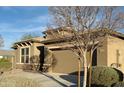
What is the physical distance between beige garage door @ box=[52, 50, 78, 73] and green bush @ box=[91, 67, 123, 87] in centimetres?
915

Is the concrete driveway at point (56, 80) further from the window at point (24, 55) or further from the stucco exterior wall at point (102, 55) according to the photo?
the window at point (24, 55)

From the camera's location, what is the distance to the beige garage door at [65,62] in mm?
22688

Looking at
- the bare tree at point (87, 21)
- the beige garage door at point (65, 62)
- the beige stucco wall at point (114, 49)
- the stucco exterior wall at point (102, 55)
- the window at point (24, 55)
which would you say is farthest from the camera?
the window at point (24, 55)

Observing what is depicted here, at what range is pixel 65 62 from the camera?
2389 centimetres

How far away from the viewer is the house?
20150 millimetres

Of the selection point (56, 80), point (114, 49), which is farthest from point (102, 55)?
point (56, 80)

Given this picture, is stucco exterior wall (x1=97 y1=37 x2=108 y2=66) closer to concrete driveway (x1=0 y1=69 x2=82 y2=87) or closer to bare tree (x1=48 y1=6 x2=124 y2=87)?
concrete driveway (x1=0 y1=69 x2=82 y2=87)

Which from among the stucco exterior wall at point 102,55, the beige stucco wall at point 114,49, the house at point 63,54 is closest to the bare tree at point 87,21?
the house at point 63,54

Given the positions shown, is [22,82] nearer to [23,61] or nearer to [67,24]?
[67,24]

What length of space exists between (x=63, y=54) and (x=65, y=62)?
0.81m

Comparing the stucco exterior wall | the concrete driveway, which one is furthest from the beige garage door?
the stucco exterior wall

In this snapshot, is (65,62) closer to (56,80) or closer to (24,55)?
(56,80)

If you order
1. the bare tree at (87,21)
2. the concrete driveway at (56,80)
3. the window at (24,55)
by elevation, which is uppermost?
the bare tree at (87,21)
